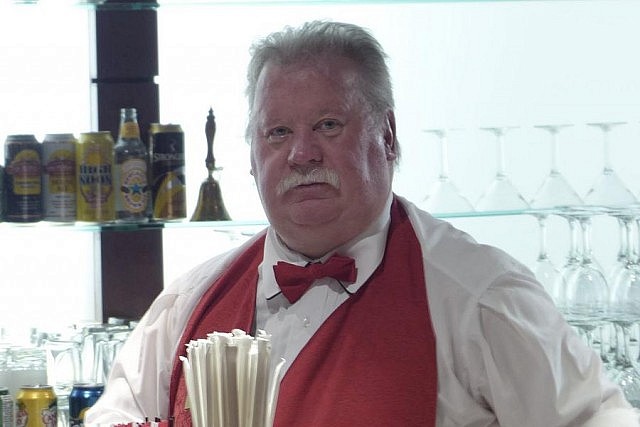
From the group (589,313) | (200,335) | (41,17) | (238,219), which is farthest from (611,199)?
(41,17)

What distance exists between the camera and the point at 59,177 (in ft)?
9.62

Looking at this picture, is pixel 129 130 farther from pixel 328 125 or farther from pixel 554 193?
pixel 554 193

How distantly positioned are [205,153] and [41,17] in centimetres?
53

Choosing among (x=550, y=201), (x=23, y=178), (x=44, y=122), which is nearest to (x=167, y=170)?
(x=23, y=178)

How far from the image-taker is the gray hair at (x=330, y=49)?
248 cm

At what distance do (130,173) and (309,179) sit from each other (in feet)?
2.30

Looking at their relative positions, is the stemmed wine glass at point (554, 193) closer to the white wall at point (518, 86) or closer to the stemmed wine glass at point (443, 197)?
the stemmed wine glass at point (443, 197)

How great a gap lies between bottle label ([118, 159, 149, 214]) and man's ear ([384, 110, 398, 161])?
0.68 metres

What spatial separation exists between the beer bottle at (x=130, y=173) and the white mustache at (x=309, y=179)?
0.65 m

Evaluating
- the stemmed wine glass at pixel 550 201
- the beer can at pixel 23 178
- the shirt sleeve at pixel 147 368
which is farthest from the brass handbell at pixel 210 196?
the stemmed wine glass at pixel 550 201

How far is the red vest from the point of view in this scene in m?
2.27

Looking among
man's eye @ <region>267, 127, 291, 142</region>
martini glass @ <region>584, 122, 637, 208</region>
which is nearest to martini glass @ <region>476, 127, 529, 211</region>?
martini glass @ <region>584, 122, 637, 208</region>

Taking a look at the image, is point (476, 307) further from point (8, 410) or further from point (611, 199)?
point (8, 410)

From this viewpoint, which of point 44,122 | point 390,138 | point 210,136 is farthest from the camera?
point 44,122
